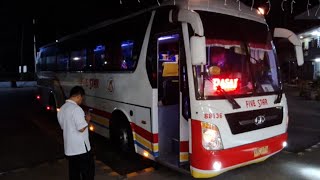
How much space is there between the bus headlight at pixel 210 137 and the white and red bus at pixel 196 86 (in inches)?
0.6

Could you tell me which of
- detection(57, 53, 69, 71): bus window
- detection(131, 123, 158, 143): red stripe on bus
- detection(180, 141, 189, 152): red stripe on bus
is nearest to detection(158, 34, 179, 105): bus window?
detection(131, 123, 158, 143): red stripe on bus

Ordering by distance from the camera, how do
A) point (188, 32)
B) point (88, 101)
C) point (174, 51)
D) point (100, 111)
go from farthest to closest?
point (88, 101), point (100, 111), point (174, 51), point (188, 32)

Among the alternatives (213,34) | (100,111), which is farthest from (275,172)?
(100,111)

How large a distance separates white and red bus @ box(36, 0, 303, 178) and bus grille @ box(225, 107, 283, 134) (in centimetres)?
2

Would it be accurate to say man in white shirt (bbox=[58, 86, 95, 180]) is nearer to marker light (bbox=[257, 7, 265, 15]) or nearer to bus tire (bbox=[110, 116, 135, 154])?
bus tire (bbox=[110, 116, 135, 154])

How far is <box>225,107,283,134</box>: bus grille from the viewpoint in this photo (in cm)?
510

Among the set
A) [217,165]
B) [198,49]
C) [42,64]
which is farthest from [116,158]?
[42,64]

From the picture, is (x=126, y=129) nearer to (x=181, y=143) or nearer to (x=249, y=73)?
(x=181, y=143)

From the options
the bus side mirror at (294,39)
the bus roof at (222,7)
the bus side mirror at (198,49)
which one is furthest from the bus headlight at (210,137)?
the bus side mirror at (294,39)

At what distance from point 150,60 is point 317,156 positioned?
4352 millimetres

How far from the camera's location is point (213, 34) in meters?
5.26

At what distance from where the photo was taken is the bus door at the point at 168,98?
19.7 feet

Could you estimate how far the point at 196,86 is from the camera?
499cm

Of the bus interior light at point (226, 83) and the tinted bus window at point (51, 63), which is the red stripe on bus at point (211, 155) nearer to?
the bus interior light at point (226, 83)
